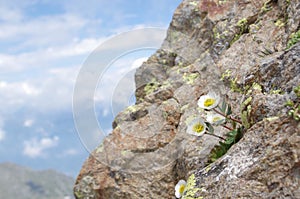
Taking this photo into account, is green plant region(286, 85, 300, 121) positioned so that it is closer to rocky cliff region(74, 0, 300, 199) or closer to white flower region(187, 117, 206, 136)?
rocky cliff region(74, 0, 300, 199)

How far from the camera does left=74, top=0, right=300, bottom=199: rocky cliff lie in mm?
4039

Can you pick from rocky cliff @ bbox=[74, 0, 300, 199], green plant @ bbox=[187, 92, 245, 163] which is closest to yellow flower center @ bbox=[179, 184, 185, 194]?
rocky cliff @ bbox=[74, 0, 300, 199]

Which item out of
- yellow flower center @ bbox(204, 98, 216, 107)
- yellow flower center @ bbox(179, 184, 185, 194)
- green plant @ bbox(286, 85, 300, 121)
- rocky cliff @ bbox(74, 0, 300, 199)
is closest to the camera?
green plant @ bbox(286, 85, 300, 121)

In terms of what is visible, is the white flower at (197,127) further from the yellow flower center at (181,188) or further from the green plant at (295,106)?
the green plant at (295,106)

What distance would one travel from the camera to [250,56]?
24.0 feet

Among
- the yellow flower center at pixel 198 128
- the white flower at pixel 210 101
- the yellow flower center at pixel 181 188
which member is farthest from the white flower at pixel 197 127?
the yellow flower center at pixel 181 188

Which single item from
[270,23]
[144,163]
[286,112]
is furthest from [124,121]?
[286,112]

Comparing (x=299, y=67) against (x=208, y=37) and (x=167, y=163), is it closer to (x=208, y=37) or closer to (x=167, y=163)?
(x=167, y=163)

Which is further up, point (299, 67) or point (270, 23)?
point (270, 23)

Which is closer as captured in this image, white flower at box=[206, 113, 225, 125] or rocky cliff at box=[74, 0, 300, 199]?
rocky cliff at box=[74, 0, 300, 199]

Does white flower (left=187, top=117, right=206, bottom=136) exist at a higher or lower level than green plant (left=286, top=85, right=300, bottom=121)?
higher

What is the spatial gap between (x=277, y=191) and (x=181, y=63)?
6214mm

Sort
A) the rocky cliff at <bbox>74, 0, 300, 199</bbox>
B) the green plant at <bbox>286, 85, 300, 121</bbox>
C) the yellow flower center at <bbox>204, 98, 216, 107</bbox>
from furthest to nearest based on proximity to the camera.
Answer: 1. the yellow flower center at <bbox>204, 98, 216, 107</bbox>
2. the rocky cliff at <bbox>74, 0, 300, 199</bbox>
3. the green plant at <bbox>286, 85, 300, 121</bbox>

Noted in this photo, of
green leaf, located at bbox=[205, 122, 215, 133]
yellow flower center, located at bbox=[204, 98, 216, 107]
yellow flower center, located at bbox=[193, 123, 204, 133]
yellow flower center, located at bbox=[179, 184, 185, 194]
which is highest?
yellow flower center, located at bbox=[204, 98, 216, 107]
